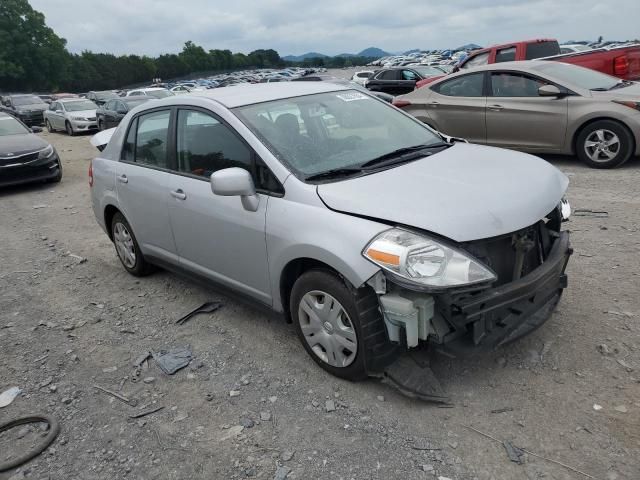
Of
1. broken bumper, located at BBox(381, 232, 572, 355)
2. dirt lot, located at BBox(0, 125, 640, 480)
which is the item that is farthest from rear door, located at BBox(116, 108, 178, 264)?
broken bumper, located at BBox(381, 232, 572, 355)

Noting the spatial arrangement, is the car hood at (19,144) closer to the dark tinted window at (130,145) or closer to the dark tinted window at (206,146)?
the dark tinted window at (130,145)

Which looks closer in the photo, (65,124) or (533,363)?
(533,363)

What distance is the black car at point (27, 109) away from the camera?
1016 inches

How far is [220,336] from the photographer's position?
12.9 feet

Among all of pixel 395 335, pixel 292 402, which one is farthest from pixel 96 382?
pixel 395 335

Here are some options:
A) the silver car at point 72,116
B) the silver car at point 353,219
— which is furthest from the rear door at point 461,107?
the silver car at point 72,116

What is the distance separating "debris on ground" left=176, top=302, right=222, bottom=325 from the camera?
4236mm

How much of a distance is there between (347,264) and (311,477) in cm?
107

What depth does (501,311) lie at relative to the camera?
2.85 m

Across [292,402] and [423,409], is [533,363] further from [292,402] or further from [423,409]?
[292,402]

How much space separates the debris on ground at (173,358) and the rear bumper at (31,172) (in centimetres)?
786

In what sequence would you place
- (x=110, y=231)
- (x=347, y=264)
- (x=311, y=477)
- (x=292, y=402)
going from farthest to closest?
1. (x=110, y=231)
2. (x=292, y=402)
3. (x=347, y=264)
4. (x=311, y=477)

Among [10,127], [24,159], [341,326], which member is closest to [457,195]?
[341,326]

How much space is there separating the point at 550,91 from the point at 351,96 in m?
4.63
